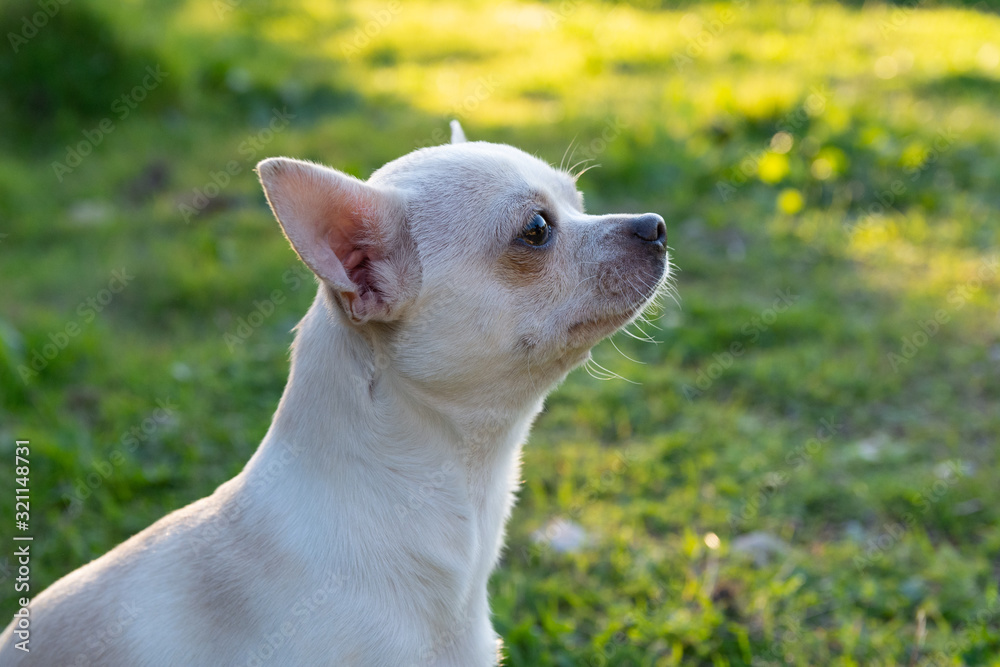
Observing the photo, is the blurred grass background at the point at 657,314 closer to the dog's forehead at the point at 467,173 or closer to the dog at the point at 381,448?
the dog at the point at 381,448

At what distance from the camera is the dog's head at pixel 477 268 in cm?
243

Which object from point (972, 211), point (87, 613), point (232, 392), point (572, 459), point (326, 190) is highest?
point (326, 190)

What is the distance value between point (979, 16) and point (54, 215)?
10.0 meters

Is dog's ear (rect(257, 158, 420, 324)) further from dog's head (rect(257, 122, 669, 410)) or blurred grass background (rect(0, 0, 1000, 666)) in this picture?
blurred grass background (rect(0, 0, 1000, 666))

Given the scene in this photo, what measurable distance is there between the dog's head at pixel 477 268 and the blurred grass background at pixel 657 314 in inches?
49.9

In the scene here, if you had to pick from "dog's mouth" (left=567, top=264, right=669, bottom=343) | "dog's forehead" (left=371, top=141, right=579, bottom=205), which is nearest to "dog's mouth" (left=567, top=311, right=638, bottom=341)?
"dog's mouth" (left=567, top=264, right=669, bottom=343)

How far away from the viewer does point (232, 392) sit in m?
4.72

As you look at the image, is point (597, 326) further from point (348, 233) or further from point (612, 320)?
point (348, 233)

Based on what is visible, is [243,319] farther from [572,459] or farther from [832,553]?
[832,553]

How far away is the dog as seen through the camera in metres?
2.31

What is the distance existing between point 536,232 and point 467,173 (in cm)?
26

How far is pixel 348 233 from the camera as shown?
7.91 ft

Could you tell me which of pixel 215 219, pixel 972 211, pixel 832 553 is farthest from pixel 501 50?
pixel 832 553

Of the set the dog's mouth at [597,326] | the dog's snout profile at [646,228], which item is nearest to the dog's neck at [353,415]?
the dog's mouth at [597,326]
